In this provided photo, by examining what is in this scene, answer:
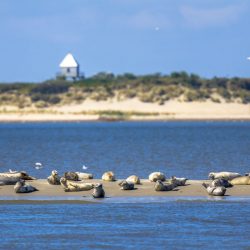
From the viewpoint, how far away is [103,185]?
944 inches

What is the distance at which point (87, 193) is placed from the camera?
22938 millimetres

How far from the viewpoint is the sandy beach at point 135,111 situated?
10403cm

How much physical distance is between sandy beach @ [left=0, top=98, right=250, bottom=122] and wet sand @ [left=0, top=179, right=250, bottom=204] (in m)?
78.2

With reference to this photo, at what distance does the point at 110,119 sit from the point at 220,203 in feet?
275

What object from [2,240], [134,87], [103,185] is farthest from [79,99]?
[2,240]

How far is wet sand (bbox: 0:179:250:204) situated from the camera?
866 inches

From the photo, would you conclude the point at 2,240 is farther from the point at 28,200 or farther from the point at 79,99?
the point at 79,99

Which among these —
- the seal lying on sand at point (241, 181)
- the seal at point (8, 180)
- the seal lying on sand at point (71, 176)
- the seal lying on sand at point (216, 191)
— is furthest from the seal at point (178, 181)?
the seal at point (8, 180)

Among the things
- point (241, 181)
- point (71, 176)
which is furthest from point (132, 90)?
point (241, 181)

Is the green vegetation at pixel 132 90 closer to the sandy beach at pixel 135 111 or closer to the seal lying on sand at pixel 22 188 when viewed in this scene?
the sandy beach at pixel 135 111

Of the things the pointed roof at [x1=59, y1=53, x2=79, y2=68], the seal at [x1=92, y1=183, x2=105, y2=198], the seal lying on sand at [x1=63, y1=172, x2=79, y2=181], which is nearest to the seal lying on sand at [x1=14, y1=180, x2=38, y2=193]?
the seal lying on sand at [x1=63, y1=172, x2=79, y2=181]

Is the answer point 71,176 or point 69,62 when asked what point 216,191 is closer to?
point 71,176

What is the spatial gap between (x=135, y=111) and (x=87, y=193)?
84572 mm

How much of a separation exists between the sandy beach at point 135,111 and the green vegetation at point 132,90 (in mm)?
1243
